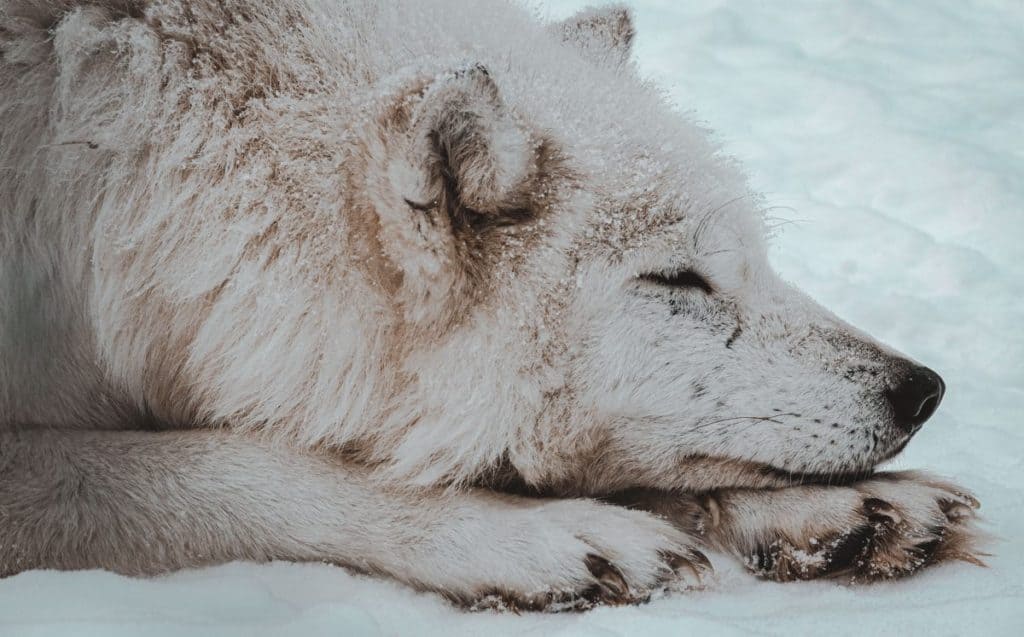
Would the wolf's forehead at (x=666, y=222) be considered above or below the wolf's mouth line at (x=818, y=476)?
above

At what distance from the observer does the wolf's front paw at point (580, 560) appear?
7.35 ft

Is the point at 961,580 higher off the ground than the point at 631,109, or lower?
lower

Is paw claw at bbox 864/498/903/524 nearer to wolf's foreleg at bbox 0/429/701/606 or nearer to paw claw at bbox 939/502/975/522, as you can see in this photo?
paw claw at bbox 939/502/975/522

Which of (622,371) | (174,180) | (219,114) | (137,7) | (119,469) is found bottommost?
(119,469)

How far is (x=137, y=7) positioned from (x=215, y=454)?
122cm

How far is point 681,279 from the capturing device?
8.71 feet

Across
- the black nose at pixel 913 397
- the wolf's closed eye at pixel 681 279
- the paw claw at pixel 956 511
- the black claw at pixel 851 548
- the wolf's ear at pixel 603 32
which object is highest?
the wolf's ear at pixel 603 32

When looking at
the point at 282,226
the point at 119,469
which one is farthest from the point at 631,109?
the point at 119,469

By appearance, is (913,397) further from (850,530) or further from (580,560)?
(580,560)

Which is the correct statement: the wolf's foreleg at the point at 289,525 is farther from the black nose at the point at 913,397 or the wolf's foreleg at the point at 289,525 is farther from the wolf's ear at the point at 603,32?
the wolf's ear at the point at 603,32

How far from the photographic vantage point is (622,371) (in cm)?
255

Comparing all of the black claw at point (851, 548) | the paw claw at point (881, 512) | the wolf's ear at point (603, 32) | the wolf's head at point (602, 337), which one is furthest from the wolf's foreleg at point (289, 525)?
the wolf's ear at point (603, 32)

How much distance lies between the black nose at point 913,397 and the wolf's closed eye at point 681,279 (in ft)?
1.88

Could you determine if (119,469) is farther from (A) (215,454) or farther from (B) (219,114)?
(B) (219,114)
